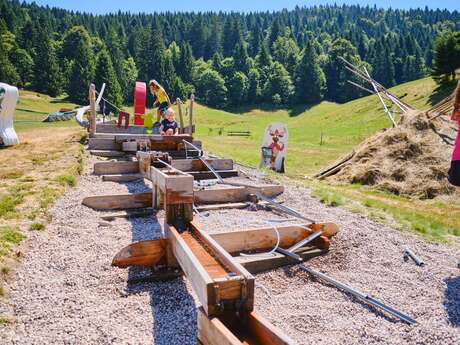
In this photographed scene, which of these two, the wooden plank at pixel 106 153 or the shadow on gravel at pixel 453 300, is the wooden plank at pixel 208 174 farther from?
the shadow on gravel at pixel 453 300

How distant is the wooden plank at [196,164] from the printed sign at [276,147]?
4.60m

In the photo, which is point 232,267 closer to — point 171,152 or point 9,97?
point 171,152

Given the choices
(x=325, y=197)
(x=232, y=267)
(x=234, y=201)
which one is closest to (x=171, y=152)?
(x=234, y=201)

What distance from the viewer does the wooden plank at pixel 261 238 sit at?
580cm

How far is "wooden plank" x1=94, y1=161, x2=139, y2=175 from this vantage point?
1073 cm

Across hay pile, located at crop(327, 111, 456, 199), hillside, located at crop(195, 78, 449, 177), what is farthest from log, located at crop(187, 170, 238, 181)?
hillside, located at crop(195, 78, 449, 177)

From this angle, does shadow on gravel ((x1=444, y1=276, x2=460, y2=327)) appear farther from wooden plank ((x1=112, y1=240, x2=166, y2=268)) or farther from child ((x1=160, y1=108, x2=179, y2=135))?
child ((x1=160, y1=108, x2=179, y2=135))

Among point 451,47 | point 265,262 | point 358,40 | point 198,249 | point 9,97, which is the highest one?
point 358,40

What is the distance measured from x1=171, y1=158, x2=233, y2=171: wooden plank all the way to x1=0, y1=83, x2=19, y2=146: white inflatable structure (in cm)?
1290

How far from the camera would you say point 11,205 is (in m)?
7.38

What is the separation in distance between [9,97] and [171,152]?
39.5 ft

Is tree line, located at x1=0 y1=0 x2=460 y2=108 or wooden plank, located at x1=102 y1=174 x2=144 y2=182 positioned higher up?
tree line, located at x1=0 y1=0 x2=460 y2=108

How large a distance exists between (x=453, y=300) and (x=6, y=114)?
2047cm

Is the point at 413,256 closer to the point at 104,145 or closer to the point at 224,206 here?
the point at 224,206
